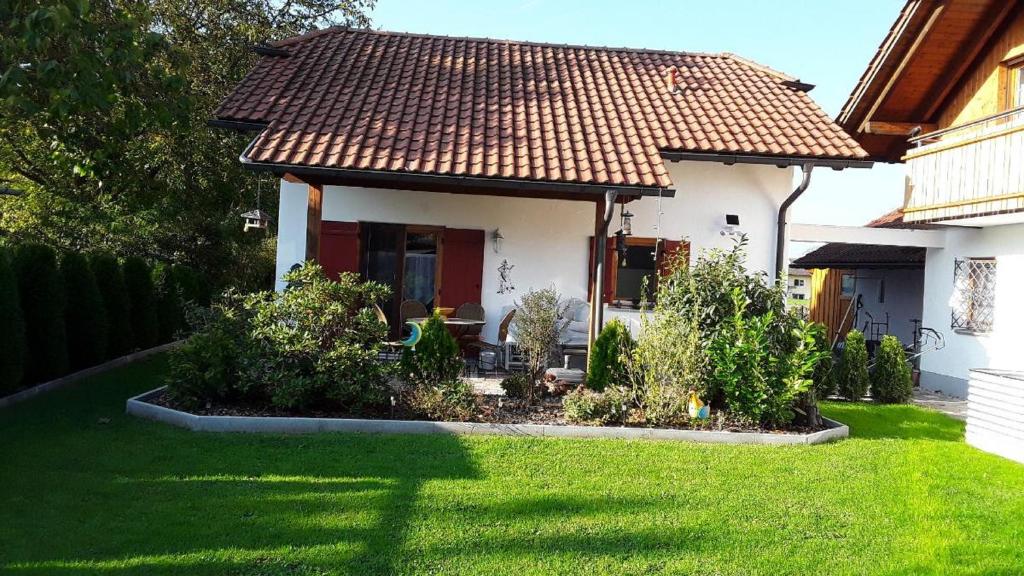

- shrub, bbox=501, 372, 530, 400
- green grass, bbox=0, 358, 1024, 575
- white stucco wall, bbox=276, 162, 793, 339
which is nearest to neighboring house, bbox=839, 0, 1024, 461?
white stucco wall, bbox=276, 162, 793, 339

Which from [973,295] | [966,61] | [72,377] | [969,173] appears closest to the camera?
[72,377]

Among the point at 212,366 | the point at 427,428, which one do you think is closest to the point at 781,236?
the point at 427,428

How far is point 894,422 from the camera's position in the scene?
923cm

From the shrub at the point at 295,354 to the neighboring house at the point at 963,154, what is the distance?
8.31m

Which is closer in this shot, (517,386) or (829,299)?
(517,386)

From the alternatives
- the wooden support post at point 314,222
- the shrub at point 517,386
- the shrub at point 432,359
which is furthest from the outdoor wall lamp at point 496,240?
the shrub at point 432,359

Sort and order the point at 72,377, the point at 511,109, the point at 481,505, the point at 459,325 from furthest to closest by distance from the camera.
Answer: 1. the point at 511,109
2. the point at 459,325
3. the point at 72,377
4. the point at 481,505

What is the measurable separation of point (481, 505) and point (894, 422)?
6202mm

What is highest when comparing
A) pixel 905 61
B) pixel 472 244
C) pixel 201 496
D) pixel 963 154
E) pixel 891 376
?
pixel 905 61

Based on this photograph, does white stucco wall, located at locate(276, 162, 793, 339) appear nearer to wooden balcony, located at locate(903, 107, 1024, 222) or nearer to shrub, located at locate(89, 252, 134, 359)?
wooden balcony, located at locate(903, 107, 1024, 222)

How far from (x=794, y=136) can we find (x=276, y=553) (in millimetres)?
9993

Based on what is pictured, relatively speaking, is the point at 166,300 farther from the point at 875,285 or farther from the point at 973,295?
the point at 875,285

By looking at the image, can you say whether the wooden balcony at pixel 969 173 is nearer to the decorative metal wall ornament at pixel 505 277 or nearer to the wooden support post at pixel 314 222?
the decorative metal wall ornament at pixel 505 277

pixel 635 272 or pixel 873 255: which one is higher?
pixel 873 255
